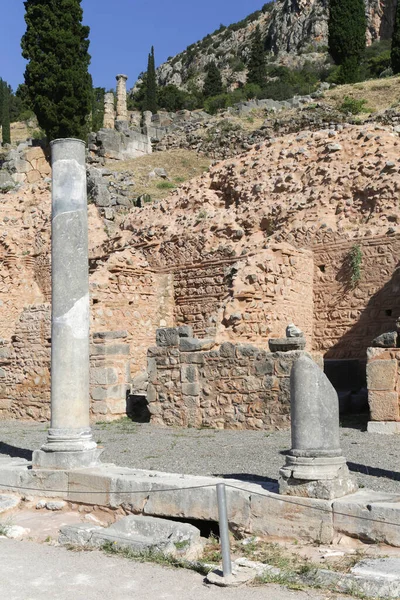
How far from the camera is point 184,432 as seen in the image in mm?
12570

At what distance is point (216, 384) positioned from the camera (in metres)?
13.0

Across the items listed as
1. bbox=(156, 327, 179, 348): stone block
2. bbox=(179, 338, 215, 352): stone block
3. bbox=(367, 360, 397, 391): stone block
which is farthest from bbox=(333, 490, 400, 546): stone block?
bbox=(156, 327, 179, 348): stone block

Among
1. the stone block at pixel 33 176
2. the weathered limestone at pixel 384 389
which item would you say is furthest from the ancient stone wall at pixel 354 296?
the stone block at pixel 33 176

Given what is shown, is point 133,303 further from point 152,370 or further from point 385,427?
point 385,427

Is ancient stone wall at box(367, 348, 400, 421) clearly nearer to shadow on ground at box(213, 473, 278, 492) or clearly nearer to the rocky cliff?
shadow on ground at box(213, 473, 278, 492)

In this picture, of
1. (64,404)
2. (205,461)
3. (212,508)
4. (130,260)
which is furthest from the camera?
(130,260)

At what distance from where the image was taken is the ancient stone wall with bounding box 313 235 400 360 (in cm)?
1619

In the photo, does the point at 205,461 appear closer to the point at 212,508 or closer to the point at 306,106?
the point at 212,508

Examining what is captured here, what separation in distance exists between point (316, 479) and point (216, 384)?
712cm

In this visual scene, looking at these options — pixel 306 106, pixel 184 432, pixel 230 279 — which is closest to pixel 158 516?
pixel 184 432

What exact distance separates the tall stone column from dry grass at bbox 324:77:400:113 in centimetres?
2856

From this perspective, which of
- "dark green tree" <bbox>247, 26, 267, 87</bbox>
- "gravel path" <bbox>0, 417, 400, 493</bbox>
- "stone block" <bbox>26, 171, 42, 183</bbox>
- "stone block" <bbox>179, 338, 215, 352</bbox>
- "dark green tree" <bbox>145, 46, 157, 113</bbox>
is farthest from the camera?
"dark green tree" <bbox>247, 26, 267, 87</bbox>

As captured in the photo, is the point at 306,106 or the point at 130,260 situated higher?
the point at 306,106

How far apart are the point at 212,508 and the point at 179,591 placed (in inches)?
52.4
